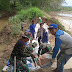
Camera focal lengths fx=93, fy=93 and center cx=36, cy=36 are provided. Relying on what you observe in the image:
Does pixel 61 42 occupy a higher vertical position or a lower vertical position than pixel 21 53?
higher

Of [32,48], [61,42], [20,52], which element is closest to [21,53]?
[20,52]

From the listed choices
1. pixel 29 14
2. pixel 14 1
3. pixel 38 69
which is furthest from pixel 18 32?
pixel 14 1

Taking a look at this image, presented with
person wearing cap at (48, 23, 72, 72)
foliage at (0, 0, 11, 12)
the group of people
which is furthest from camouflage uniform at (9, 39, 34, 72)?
foliage at (0, 0, 11, 12)

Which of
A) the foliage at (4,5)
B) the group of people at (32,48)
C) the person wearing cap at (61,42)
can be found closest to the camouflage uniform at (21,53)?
the group of people at (32,48)

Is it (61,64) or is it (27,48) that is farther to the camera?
(61,64)

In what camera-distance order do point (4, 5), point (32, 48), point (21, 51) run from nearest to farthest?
1. point (21, 51)
2. point (32, 48)
3. point (4, 5)

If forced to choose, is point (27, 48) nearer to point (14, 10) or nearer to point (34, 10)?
point (34, 10)

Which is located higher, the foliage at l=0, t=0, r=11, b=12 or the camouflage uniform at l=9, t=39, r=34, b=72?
the foliage at l=0, t=0, r=11, b=12

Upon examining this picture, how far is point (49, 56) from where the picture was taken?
9.61 ft

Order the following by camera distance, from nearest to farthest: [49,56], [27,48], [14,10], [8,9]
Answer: [27,48] → [49,56] → [8,9] → [14,10]

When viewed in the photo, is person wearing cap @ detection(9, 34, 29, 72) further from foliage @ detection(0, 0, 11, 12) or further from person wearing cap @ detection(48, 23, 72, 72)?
foliage @ detection(0, 0, 11, 12)

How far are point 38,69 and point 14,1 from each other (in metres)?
15.6

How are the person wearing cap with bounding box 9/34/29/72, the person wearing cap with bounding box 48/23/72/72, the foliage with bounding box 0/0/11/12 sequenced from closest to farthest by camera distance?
the person wearing cap with bounding box 9/34/29/72 < the person wearing cap with bounding box 48/23/72/72 < the foliage with bounding box 0/0/11/12

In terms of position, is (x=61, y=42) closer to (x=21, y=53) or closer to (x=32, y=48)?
(x=32, y=48)
